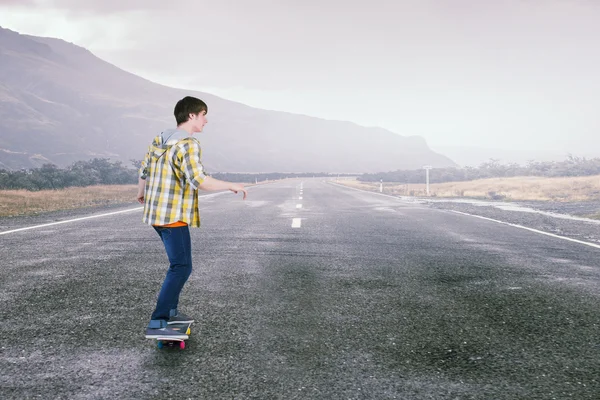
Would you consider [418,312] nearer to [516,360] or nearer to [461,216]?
[516,360]

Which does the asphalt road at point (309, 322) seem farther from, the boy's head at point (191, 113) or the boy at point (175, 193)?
the boy's head at point (191, 113)

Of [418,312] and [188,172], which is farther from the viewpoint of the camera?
[418,312]

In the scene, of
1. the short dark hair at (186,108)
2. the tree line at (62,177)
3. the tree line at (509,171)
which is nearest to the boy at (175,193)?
the short dark hair at (186,108)

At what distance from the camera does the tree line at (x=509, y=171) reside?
55.1 m

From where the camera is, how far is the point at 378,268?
6562 mm

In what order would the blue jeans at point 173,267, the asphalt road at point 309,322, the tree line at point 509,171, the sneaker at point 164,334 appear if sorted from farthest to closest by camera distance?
the tree line at point 509,171, the blue jeans at point 173,267, the sneaker at point 164,334, the asphalt road at point 309,322

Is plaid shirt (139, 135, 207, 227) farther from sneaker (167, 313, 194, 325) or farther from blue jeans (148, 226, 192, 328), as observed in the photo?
sneaker (167, 313, 194, 325)

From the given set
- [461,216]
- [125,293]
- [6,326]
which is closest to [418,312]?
[125,293]

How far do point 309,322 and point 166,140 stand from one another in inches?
71.4

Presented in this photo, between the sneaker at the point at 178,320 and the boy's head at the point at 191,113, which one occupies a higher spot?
the boy's head at the point at 191,113

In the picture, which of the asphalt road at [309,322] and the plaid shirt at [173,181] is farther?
the plaid shirt at [173,181]

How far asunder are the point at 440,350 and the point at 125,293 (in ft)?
10.1

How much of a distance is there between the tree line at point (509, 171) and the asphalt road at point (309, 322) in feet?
173

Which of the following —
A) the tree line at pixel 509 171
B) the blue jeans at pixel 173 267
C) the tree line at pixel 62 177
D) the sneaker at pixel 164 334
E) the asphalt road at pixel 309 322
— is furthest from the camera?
the tree line at pixel 509 171
